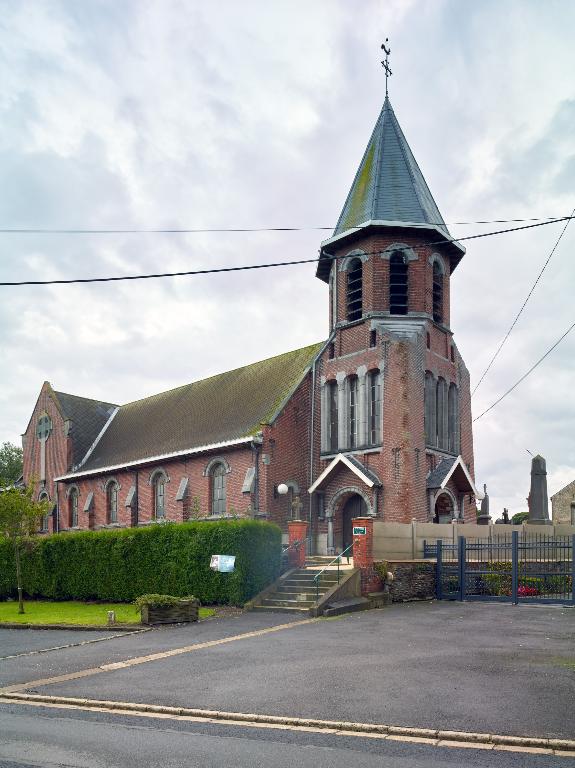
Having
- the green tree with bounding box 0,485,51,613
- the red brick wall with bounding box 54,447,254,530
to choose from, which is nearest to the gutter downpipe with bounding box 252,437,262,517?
the red brick wall with bounding box 54,447,254,530

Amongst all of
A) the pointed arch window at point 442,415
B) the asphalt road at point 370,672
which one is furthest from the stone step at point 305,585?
the pointed arch window at point 442,415

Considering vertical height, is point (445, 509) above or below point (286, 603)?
above

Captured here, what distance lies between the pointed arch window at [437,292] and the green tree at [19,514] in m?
17.3

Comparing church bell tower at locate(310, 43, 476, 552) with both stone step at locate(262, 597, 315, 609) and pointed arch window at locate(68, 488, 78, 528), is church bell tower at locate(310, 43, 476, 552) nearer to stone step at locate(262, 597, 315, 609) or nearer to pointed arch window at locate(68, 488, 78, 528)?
stone step at locate(262, 597, 315, 609)

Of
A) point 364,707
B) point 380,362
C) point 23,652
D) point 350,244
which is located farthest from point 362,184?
point 364,707

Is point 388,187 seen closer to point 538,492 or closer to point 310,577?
point 538,492

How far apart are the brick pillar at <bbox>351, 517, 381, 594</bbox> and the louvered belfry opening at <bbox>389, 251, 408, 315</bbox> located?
11.5 meters

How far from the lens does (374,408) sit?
3138 cm

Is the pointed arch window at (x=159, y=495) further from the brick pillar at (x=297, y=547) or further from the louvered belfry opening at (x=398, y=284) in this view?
the louvered belfry opening at (x=398, y=284)

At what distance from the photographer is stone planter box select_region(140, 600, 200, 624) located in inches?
803

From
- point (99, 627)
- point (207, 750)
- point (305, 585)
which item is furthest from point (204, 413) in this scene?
point (207, 750)

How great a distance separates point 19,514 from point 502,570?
52.5 ft

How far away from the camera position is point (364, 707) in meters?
10.5

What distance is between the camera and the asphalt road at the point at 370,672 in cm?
1025
